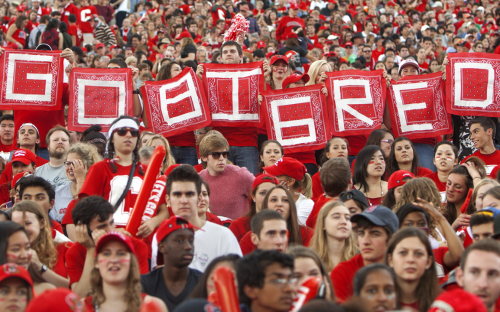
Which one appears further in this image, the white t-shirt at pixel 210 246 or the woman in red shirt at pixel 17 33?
the woman in red shirt at pixel 17 33

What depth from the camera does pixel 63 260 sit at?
559 centimetres

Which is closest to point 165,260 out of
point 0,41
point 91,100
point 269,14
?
point 91,100

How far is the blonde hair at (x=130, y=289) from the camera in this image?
4363 millimetres

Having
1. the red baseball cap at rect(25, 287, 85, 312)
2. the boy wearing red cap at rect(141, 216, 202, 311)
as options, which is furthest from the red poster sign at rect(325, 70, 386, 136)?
the red baseball cap at rect(25, 287, 85, 312)

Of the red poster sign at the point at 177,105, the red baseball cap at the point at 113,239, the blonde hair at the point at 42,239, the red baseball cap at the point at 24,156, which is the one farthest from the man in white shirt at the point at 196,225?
the red poster sign at the point at 177,105

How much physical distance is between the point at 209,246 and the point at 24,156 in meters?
3.53

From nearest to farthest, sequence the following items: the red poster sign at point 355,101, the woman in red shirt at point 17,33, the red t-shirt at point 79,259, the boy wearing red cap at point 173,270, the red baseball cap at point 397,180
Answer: the boy wearing red cap at point 173,270 < the red t-shirt at point 79,259 < the red baseball cap at point 397,180 < the red poster sign at point 355,101 < the woman in red shirt at point 17,33

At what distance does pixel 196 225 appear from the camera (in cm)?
538

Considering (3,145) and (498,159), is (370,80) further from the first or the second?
(3,145)

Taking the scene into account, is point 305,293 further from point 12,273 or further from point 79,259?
point 79,259

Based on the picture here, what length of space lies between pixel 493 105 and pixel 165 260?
609 centimetres

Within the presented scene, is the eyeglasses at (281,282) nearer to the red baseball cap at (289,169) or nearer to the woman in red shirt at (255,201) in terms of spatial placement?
the woman in red shirt at (255,201)

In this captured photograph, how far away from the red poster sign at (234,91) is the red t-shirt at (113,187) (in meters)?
3.23

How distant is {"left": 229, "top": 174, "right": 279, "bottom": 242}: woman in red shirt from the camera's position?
6.23 meters
